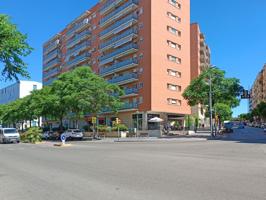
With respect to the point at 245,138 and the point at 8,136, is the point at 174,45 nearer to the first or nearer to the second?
the point at 245,138

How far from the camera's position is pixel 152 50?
66.1m

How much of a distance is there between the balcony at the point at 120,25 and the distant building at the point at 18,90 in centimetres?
5316

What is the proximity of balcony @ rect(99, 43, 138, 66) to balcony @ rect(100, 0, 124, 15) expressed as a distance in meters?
8.93

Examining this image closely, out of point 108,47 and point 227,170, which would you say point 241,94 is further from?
point 227,170

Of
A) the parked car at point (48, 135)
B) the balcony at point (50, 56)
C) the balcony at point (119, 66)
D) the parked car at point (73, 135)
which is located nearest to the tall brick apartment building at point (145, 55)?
the balcony at point (119, 66)

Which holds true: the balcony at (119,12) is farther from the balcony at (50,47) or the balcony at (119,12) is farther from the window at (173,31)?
the balcony at (50,47)

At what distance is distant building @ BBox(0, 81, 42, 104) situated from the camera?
134125mm

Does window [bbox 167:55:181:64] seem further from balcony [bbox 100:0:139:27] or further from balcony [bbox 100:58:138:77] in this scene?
balcony [bbox 100:0:139:27]

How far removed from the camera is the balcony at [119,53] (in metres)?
69.9

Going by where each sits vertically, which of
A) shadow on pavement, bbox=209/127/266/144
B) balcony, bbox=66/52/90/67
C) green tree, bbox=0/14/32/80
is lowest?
shadow on pavement, bbox=209/127/266/144

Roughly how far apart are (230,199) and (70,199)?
3.46 meters

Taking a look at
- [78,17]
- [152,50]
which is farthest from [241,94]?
[78,17]

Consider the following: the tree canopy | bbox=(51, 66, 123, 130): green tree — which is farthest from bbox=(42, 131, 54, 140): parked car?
bbox=(51, 66, 123, 130): green tree

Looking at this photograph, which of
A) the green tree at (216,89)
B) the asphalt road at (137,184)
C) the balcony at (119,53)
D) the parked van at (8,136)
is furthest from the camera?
the balcony at (119,53)
